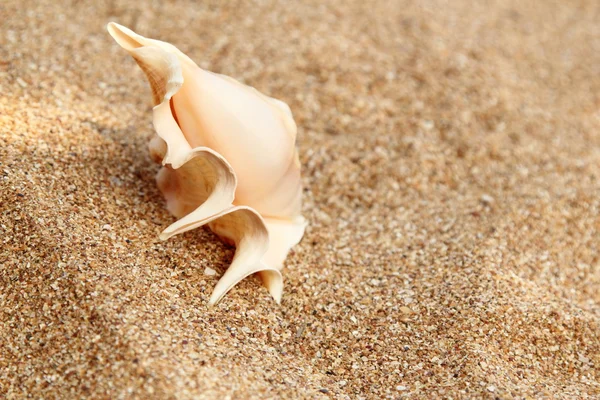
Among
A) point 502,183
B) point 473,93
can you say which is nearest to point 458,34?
point 473,93

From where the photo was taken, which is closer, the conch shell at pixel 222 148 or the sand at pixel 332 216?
the sand at pixel 332 216

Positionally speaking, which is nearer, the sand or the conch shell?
the sand

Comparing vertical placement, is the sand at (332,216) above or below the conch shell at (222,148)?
below

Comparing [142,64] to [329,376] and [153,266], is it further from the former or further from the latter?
[329,376]

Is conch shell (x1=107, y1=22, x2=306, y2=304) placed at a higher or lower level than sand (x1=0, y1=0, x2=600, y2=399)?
higher
